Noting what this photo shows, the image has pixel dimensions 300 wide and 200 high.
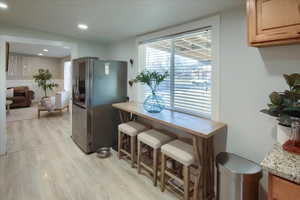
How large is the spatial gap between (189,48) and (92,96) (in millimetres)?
1813

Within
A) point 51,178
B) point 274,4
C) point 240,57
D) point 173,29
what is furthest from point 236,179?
point 51,178

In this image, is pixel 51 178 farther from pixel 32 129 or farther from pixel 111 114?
pixel 32 129

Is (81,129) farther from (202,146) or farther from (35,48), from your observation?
(35,48)

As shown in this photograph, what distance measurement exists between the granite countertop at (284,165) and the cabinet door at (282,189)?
0.04 metres

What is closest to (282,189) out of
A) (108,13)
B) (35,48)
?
(108,13)

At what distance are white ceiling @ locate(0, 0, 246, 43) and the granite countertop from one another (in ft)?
4.93

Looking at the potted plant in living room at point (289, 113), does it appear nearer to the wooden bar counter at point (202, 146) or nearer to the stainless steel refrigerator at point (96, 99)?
the wooden bar counter at point (202, 146)

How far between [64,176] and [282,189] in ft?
8.10

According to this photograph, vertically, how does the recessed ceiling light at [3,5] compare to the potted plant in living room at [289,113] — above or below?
above

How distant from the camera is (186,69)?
8.05ft

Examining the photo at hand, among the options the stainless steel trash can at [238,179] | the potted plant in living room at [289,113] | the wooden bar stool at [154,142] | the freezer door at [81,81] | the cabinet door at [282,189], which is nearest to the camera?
the cabinet door at [282,189]

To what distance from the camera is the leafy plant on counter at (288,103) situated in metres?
1.24

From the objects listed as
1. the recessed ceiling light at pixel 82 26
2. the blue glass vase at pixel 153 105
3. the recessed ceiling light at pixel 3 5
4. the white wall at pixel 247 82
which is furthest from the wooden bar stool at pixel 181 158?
the recessed ceiling light at pixel 3 5

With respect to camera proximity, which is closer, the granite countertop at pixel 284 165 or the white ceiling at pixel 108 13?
the granite countertop at pixel 284 165
